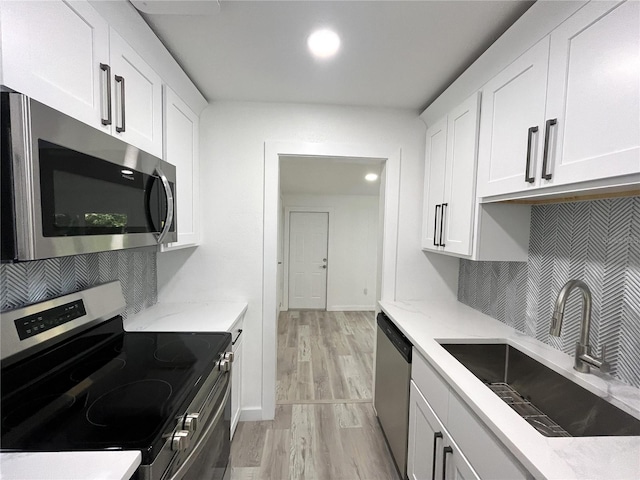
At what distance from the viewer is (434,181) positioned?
2045mm

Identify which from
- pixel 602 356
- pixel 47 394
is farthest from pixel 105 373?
pixel 602 356

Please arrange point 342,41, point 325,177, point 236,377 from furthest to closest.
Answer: point 325,177 → point 236,377 → point 342,41

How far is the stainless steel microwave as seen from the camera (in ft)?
2.25

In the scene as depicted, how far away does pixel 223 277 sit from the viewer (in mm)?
2199

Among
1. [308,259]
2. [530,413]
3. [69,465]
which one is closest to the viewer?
[69,465]

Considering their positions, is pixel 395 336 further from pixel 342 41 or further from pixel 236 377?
pixel 342 41

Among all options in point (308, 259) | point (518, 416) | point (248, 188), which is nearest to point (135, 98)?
point (248, 188)

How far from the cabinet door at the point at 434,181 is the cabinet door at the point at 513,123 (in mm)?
403

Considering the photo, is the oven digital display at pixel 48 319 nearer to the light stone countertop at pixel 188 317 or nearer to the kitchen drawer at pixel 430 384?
the light stone countertop at pixel 188 317

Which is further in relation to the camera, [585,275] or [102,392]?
[585,275]

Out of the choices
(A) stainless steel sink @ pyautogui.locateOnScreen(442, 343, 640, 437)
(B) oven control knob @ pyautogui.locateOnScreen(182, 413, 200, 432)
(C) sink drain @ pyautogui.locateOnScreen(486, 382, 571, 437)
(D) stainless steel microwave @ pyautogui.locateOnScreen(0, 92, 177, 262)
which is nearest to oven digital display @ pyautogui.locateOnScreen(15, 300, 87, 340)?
(D) stainless steel microwave @ pyautogui.locateOnScreen(0, 92, 177, 262)

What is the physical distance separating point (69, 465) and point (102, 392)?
0.34m

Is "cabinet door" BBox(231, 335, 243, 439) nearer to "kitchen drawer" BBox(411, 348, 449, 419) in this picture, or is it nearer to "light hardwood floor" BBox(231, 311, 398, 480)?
"light hardwood floor" BBox(231, 311, 398, 480)

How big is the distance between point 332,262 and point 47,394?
4504 millimetres
